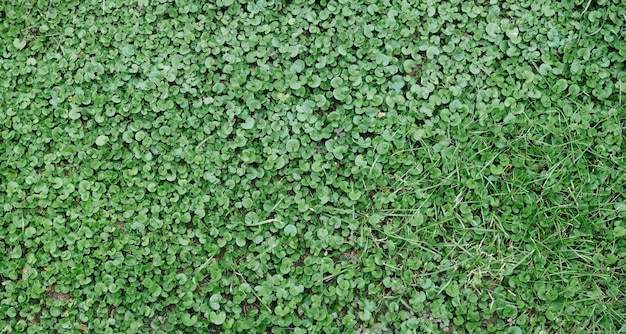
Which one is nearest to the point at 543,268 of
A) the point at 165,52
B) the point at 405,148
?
the point at 405,148

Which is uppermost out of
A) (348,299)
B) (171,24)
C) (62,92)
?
(171,24)

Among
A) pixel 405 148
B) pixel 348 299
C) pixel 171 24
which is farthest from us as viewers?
pixel 171 24

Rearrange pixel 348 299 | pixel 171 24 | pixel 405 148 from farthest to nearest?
pixel 171 24 < pixel 405 148 < pixel 348 299

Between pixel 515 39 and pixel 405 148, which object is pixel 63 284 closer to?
pixel 405 148

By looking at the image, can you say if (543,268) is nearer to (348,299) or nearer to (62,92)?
(348,299)

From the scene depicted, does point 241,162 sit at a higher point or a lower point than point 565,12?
lower

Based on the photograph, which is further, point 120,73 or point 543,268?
point 120,73
